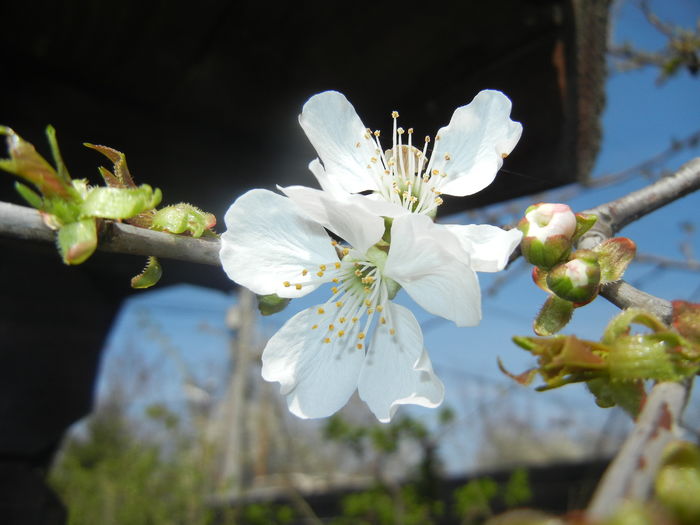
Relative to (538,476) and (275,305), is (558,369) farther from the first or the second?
(538,476)

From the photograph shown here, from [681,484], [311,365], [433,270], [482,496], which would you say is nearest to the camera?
[681,484]

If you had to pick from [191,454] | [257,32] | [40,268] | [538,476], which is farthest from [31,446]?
[538,476]

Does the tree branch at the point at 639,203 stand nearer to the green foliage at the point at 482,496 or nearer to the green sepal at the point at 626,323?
the green sepal at the point at 626,323

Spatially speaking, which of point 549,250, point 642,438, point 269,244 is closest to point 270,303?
point 269,244

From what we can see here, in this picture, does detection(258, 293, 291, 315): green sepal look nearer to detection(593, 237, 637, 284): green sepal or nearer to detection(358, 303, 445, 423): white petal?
detection(358, 303, 445, 423): white petal


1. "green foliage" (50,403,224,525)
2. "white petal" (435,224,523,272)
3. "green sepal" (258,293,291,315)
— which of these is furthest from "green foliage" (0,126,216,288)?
"green foliage" (50,403,224,525)

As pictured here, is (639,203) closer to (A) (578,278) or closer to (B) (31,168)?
(A) (578,278)
